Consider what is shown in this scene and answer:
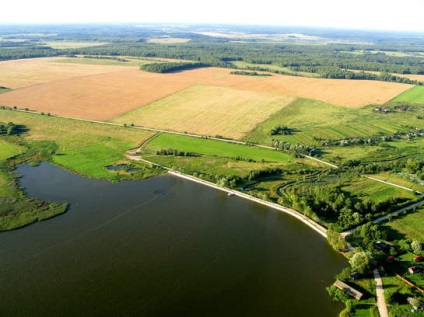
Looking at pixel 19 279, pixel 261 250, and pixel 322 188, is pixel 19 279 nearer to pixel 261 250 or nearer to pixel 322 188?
pixel 261 250

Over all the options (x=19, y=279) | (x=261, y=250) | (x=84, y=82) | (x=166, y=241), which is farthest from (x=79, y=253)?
(x=84, y=82)

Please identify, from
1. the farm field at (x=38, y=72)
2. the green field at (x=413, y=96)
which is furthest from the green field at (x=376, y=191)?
the farm field at (x=38, y=72)

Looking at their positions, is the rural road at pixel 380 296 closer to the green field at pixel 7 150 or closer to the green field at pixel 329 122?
the green field at pixel 329 122

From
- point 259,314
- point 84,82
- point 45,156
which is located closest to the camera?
point 259,314

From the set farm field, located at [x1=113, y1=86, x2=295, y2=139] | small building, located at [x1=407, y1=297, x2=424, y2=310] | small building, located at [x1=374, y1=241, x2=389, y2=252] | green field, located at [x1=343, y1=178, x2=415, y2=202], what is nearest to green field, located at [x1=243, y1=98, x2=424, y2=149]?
farm field, located at [x1=113, y1=86, x2=295, y2=139]

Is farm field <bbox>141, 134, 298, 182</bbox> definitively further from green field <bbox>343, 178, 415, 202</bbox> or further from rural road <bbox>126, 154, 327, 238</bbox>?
green field <bbox>343, 178, 415, 202</bbox>

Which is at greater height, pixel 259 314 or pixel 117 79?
pixel 117 79
